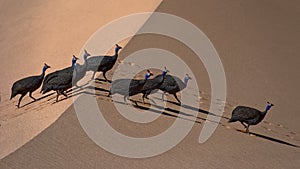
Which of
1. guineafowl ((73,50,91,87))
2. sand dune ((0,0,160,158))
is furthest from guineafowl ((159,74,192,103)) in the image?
sand dune ((0,0,160,158))

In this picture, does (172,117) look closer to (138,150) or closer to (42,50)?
(138,150)

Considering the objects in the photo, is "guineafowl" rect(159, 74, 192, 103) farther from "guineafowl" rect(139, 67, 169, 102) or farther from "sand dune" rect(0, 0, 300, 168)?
"sand dune" rect(0, 0, 300, 168)

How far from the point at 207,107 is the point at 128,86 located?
2.43 ft

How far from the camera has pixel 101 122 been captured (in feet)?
11.3

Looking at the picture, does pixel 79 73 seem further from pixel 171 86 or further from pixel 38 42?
pixel 38 42

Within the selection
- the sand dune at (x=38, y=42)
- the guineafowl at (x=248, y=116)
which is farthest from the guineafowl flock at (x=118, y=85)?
the sand dune at (x=38, y=42)

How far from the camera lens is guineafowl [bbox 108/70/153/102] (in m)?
3.35

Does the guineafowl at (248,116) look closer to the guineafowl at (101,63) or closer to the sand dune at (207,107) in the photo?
the sand dune at (207,107)

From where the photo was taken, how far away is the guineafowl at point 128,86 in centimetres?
335

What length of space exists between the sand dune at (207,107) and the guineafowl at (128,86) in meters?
0.19

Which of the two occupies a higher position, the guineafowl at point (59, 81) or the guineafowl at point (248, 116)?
the guineafowl at point (248, 116)

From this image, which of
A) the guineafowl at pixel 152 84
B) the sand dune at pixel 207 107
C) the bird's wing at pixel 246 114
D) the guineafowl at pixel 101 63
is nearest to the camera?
the sand dune at pixel 207 107

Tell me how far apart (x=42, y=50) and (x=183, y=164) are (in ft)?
7.25

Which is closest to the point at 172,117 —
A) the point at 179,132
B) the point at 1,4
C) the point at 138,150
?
the point at 179,132
